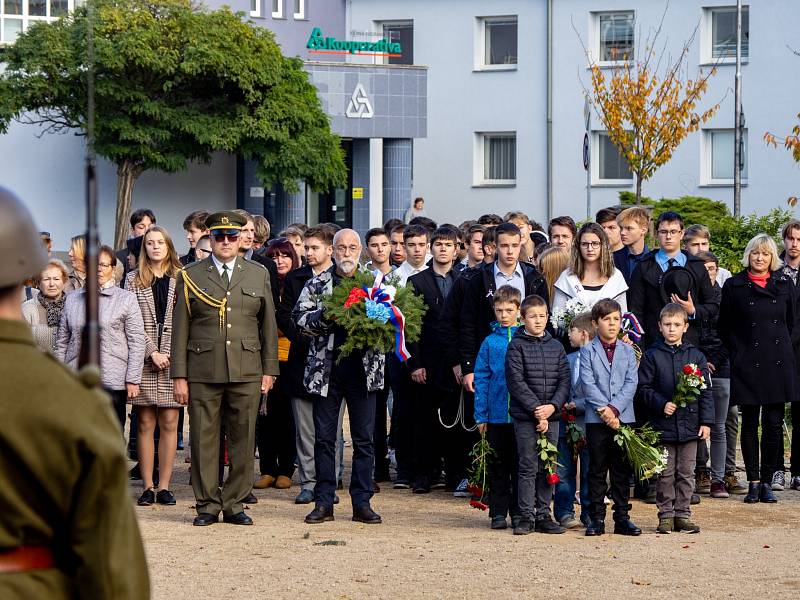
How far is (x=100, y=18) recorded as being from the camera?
35719 millimetres

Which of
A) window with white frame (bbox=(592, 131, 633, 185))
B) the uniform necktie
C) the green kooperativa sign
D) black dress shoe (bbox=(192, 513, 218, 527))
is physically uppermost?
the green kooperativa sign

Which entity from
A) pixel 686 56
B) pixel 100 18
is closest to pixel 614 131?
pixel 686 56

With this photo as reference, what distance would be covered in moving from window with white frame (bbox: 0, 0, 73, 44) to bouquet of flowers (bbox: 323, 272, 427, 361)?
32.1 meters

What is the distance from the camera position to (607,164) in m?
41.7

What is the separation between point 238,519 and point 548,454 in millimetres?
2253

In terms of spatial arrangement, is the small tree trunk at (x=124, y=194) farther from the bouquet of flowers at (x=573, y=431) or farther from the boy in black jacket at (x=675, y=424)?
the boy in black jacket at (x=675, y=424)

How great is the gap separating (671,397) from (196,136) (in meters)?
27.4

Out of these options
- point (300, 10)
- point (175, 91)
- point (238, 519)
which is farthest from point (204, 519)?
point (300, 10)

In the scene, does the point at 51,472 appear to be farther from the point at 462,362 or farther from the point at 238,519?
the point at 462,362

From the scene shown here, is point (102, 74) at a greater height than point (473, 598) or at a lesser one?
greater

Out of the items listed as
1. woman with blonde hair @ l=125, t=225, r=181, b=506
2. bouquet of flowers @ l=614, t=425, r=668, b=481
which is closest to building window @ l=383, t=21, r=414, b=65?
woman with blonde hair @ l=125, t=225, r=181, b=506

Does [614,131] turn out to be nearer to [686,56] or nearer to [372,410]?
[686,56]

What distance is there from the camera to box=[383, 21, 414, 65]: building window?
4300 cm

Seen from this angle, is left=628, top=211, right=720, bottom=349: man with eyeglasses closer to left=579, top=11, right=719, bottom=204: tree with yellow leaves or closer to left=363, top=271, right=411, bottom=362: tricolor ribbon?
left=363, top=271, right=411, bottom=362: tricolor ribbon
